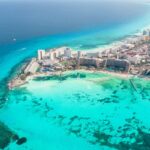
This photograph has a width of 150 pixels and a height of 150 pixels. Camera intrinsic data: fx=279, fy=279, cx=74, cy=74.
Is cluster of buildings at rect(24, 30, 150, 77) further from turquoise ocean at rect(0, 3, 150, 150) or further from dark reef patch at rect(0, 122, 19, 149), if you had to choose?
dark reef patch at rect(0, 122, 19, 149)

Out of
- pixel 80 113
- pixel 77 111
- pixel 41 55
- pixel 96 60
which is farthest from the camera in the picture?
pixel 41 55

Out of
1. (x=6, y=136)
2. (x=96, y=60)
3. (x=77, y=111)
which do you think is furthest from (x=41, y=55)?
(x=6, y=136)

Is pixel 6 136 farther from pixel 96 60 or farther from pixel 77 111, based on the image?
pixel 96 60

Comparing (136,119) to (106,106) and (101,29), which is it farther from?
(101,29)

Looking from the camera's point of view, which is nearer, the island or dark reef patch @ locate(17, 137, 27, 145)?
dark reef patch @ locate(17, 137, 27, 145)

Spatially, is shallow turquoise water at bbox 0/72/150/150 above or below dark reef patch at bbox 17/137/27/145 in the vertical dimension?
above

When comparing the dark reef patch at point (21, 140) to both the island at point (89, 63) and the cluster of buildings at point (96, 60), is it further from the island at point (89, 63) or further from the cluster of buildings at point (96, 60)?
the cluster of buildings at point (96, 60)

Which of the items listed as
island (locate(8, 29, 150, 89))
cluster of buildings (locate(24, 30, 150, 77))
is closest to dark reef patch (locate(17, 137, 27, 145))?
island (locate(8, 29, 150, 89))

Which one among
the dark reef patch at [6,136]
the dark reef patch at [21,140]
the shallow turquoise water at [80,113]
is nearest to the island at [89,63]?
the shallow turquoise water at [80,113]
